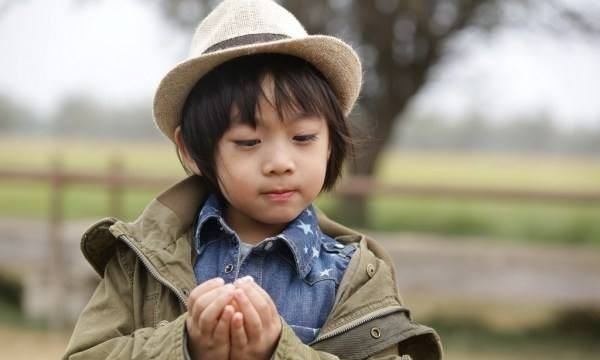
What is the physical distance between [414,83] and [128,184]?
11.4ft

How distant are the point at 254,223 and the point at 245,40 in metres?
0.38

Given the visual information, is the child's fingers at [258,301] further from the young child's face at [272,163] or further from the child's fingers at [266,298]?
the young child's face at [272,163]

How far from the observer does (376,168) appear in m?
9.37

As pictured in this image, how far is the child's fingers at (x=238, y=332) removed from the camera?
4.83 ft

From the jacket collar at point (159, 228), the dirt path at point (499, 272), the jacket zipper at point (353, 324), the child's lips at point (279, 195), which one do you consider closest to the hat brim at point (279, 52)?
the jacket collar at point (159, 228)

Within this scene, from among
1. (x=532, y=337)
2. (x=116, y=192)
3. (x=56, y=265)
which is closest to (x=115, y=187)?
(x=116, y=192)

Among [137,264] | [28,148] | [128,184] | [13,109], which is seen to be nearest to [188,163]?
[137,264]

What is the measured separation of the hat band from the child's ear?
214 mm

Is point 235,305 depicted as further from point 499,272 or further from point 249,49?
point 499,272

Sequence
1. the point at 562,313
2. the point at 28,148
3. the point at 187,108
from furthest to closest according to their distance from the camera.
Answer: the point at 28,148
the point at 562,313
the point at 187,108

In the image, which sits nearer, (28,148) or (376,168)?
(376,168)

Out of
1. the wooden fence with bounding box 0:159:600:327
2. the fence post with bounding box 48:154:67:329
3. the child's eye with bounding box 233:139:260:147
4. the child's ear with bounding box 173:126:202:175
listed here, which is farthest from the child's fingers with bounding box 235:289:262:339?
the fence post with bounding box 48:154:67:329

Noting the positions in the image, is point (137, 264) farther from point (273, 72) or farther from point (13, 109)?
point (13, 109)

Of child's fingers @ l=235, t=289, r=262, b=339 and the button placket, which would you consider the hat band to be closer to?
the button placket
